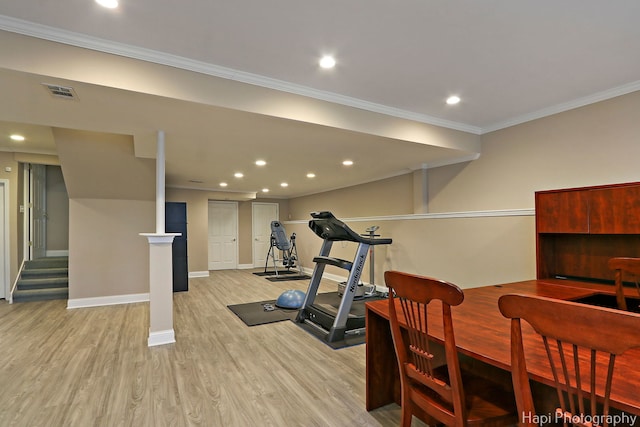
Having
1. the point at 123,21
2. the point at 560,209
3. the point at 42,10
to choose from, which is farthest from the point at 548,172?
the point at 42,10

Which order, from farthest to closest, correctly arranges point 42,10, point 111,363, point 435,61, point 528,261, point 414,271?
point 414,271
point 528,261
point 111,363
point 435,61
point 42,10

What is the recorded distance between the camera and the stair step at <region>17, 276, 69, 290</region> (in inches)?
221

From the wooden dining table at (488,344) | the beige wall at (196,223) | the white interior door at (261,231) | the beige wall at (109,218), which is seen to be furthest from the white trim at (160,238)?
the white interior door at (261,231)

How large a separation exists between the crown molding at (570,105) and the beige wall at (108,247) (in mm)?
5601

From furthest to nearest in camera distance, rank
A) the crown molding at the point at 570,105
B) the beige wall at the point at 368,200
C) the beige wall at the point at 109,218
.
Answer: the beige wall at the point at 368,200 → the beige wall at the point at 109,218 → the crown molding at the point at 570,105

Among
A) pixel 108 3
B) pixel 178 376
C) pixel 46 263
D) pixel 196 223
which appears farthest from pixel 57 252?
pixel 108 3

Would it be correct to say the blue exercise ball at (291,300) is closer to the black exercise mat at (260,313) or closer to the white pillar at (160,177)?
the black exercise mat at (260,313)

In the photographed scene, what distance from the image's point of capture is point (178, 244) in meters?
6.21

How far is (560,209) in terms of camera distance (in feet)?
10.4

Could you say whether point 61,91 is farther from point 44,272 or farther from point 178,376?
point 44,272

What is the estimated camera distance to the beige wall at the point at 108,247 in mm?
5039

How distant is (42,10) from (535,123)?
4.87 m

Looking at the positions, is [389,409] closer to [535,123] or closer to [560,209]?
[560,209]

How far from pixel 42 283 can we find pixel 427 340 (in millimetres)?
6931
